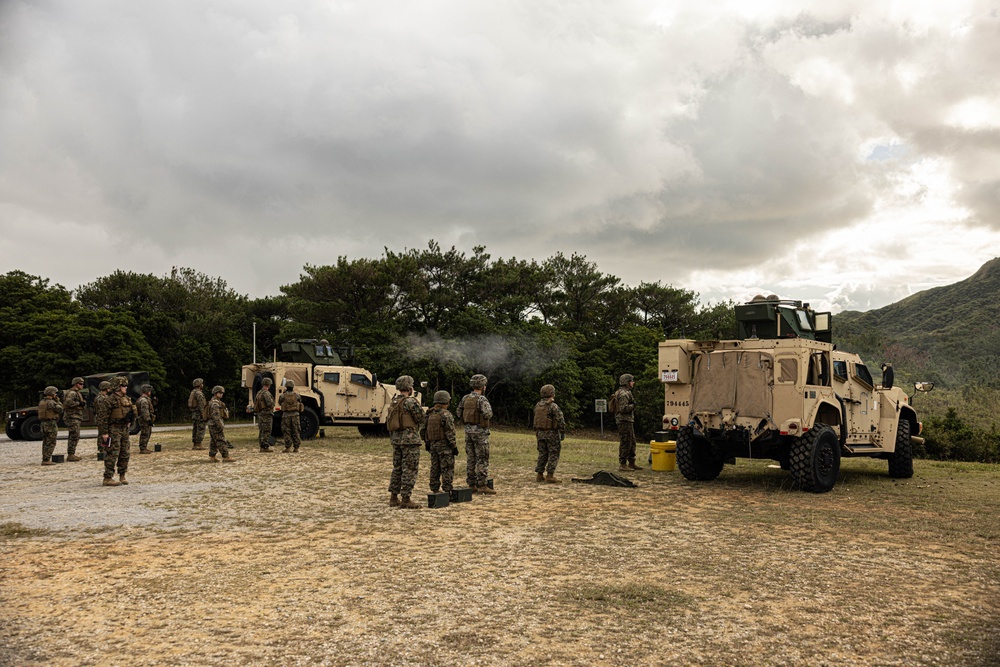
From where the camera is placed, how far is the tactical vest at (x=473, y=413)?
11.9 meters

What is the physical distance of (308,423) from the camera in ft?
75.8

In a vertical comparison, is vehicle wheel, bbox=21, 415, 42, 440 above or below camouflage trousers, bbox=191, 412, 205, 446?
below

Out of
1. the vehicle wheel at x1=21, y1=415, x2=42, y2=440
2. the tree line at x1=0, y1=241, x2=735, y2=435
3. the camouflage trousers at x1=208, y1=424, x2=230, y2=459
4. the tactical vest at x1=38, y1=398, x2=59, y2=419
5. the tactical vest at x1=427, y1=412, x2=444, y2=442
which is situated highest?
the tree line at x1=0, y1=241, x2=735, y2=435

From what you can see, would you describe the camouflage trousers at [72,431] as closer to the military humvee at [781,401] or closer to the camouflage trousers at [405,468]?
the camouflage trousers at [405,468]

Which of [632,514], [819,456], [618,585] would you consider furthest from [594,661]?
[819,456]

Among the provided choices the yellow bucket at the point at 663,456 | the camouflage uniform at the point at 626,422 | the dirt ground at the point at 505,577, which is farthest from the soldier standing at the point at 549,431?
the yellow bucket at the point at 663,456

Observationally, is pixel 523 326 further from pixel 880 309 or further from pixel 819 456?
pixel 880 309

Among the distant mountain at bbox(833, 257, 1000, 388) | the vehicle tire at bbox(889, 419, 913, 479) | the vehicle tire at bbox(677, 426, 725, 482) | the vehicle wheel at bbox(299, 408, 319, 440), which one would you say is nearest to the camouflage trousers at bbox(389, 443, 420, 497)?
the vehicle tire at bbox(677, 426, 725, 482)

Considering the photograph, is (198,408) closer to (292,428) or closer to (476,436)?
(292,428)

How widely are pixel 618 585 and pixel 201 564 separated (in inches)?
158

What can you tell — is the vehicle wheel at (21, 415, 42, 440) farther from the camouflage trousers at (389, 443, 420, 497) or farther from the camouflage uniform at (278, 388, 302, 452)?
the camouflage trousers at (389, 443, 420, 497)

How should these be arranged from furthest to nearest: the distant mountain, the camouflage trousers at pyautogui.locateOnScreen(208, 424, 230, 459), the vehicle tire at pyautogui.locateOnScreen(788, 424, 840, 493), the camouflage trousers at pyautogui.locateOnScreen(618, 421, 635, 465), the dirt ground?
the distant mountain → the camouflage trousers at pyautogui.locateOnScreen(208, 424, 230, 459) → the camouflage trousers at pyautogui.locateOnScreen(618, 421, 635, 465) → the vehicle tire at pyautogui.locateOnScreen(788, 424, 840, 493) → the dirt ground

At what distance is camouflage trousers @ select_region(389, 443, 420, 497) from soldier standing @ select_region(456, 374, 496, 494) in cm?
146

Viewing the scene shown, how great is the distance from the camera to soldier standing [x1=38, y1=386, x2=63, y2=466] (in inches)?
658
